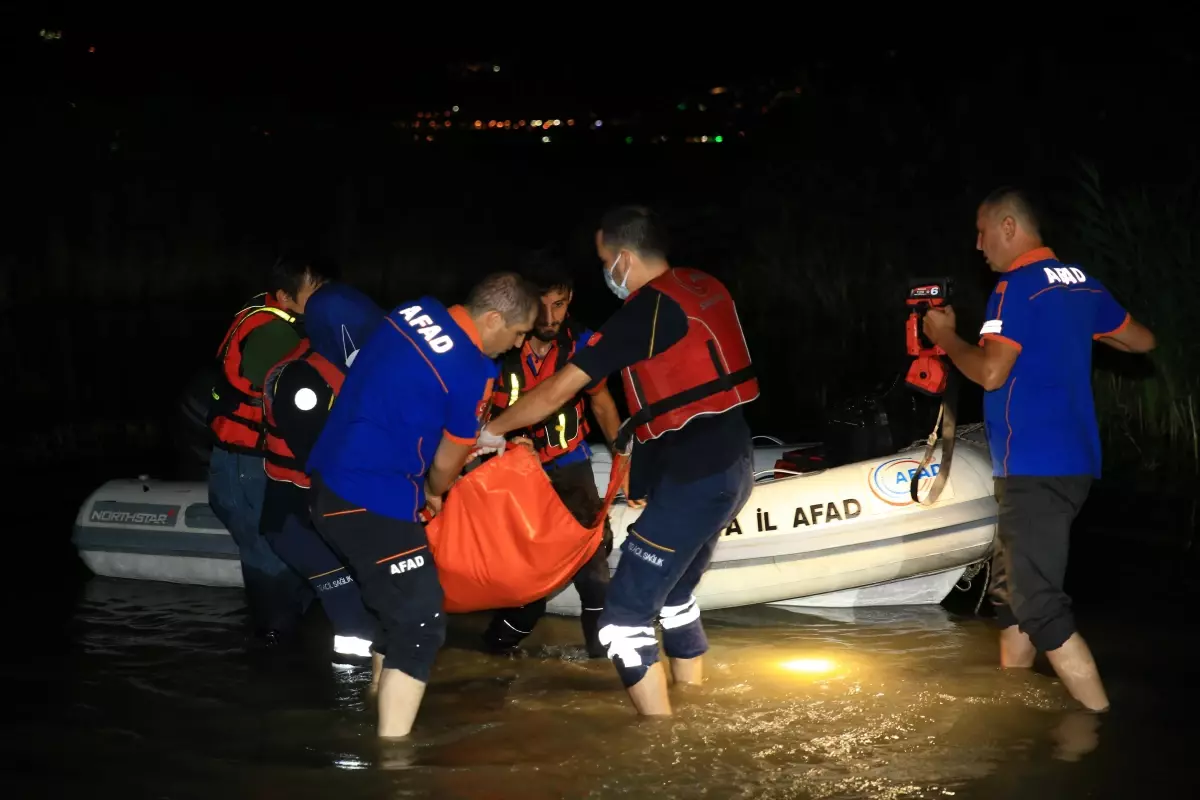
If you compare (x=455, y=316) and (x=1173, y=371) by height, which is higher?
(x=455, y=316)

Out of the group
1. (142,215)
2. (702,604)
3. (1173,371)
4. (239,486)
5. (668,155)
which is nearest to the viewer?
(239,486)

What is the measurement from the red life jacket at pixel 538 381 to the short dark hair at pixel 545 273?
0.75ft

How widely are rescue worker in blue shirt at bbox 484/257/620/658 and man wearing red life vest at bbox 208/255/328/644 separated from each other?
0.85 m

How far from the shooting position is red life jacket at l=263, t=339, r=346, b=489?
5148 millimetres

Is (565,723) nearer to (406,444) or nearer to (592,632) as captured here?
(592,632)

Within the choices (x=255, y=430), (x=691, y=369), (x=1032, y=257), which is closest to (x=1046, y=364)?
(x=1032, y=257)

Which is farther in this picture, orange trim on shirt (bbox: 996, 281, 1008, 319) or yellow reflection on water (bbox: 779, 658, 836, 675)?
yellow reflection on water (bbox: 779, 658, 836, 675)

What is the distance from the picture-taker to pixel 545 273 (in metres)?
5.44

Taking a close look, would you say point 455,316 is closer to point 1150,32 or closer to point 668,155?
point 1150,32

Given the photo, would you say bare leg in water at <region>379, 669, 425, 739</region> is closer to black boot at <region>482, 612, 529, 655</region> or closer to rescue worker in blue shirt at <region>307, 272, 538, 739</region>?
rescue worker in blue shirt at <region>307, 272, 538, 739</region>

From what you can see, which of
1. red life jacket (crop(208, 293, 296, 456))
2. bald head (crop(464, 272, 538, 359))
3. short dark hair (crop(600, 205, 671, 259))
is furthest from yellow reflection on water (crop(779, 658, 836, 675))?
red life jacket (crop(208, 293, 296, 456))

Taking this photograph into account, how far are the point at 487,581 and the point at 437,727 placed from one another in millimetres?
526

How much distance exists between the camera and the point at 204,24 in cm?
3094

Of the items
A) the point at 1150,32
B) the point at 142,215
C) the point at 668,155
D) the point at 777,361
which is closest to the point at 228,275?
the point at 142,215
